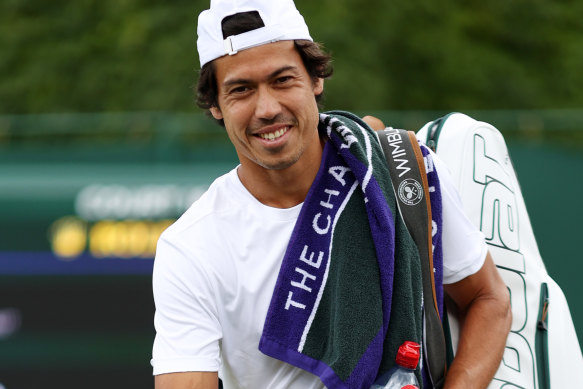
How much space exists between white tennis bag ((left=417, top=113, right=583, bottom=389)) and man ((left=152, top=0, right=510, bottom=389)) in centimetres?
9

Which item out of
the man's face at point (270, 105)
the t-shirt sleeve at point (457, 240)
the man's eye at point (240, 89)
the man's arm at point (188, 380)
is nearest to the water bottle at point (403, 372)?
the t-shirt sleeve at point (457, 240)

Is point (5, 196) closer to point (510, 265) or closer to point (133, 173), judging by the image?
point (133, 173)

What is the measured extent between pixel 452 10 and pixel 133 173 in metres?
5.76

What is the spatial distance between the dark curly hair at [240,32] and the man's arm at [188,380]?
78 cm

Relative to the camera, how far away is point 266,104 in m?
2.66

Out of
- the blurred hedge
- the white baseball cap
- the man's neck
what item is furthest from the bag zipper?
the blurred hedge

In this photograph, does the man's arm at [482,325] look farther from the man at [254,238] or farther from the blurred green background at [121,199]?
the blurred green background at [121,199]

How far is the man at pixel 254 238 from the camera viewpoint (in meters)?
2.61

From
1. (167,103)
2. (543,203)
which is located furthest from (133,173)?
(167,103)

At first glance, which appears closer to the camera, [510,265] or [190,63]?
[510,265]

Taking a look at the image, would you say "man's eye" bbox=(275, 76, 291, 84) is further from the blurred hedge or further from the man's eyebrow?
the blurred hedge

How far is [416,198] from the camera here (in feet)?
8.66

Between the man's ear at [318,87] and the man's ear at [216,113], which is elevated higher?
the man's ear at [318,87]

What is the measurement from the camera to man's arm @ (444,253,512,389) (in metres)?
2.70
